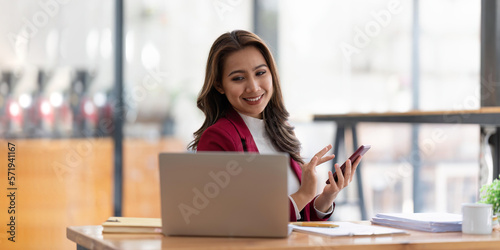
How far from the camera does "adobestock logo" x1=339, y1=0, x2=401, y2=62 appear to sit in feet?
16.0

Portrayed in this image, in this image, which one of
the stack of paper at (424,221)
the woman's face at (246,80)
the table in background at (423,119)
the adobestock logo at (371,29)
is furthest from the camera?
the adobestock logo at (371,29)

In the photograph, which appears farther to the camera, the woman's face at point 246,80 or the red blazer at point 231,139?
the woman's face at point 246,80

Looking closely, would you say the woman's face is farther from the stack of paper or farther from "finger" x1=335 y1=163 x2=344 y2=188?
the stack of paper

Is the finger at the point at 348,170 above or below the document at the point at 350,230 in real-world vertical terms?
above

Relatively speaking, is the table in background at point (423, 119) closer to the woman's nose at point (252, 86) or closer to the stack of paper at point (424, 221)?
the stack of paper at point (424, 221)

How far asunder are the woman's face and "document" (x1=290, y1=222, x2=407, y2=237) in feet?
1.87

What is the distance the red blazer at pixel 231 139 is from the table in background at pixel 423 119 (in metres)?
1.00

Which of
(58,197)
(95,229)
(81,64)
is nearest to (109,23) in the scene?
(81,64)

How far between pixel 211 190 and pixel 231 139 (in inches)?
21.3

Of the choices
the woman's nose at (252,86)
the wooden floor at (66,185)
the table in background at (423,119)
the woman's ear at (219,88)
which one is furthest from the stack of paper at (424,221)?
the wooden floor at (66,185)

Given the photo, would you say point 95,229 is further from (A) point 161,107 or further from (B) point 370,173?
(B) point 370,173

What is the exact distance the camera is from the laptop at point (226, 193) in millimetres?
1684

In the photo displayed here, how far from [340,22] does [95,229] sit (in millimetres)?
3679

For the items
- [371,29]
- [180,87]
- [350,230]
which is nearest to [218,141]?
[350,230]
